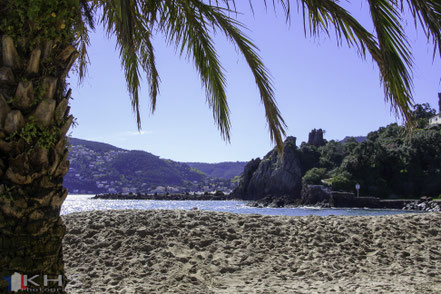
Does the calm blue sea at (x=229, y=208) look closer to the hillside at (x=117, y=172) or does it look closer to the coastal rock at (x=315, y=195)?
the coastal rock at (x=315, y=195)

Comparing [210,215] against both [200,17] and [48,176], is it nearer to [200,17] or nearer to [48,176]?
[200,17]

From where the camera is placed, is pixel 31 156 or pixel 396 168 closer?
pixel 31 156

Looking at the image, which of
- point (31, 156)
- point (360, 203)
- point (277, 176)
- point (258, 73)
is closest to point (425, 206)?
point (360, 203)

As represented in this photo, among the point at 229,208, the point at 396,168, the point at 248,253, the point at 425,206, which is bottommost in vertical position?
the point at 229,208

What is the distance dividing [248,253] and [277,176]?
6790cm

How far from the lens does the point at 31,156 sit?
102 inches

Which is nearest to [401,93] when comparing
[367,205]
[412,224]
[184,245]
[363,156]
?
[184,245]

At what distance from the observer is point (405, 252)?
6.75 m

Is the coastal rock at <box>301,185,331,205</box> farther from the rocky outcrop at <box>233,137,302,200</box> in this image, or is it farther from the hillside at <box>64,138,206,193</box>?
the hillside at <box>64,138,206,193</box>

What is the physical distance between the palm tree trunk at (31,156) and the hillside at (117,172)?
112233mm

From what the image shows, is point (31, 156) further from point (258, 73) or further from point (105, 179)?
point (105, 179)

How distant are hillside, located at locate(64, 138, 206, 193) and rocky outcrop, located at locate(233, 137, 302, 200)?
5105 cm

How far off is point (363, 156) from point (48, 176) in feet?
200

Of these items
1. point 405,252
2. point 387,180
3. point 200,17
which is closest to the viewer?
point 200,17
